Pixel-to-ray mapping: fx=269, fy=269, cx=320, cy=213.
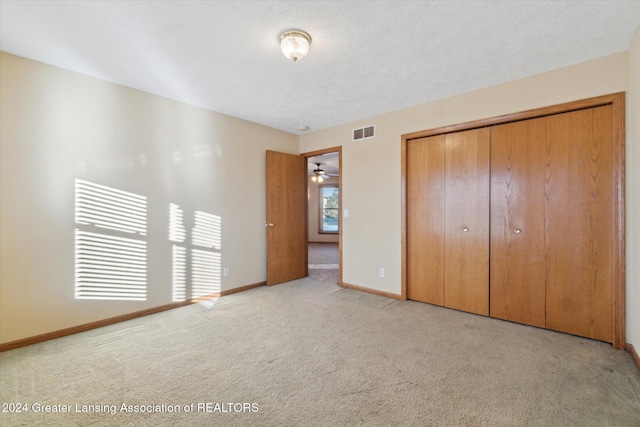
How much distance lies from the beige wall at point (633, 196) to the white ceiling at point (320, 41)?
296 millimetres

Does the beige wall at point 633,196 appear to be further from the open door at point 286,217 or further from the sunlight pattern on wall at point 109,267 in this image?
the sunlight pattern on wall at point 109,267

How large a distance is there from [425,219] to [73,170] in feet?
12.7

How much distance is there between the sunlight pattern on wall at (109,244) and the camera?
8.63 feet

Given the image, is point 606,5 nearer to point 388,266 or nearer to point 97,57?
point 388,266

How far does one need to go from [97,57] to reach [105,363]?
2561 millimetres

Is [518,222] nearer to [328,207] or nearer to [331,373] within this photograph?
[331,373]

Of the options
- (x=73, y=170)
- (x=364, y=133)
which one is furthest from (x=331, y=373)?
(x=364, y=133)

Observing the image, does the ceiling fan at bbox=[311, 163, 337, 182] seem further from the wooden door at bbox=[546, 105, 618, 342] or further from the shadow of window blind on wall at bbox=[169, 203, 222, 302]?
the wooden door at bbox=[546, 105, 618, 342]

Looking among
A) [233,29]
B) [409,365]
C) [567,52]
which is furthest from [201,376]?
A: [567,52]

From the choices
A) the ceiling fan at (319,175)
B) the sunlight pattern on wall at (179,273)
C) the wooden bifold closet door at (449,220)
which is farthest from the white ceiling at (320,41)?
the ceiling fan at (319,175)

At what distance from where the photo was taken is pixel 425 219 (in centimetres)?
345

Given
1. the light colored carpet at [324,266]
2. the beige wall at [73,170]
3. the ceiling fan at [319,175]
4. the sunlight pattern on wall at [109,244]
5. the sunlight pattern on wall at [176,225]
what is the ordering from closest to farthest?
the beige wall at [73,170], the sunlight pattern on wall at [109,244], the sunlight pattern on wall at [176,225], the light colored carpet at [324,266], the ceiling fan at [319,175]

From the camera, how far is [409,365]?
81.1 inches

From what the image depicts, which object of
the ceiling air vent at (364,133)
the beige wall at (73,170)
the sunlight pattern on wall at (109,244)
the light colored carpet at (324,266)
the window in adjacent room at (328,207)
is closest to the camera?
the beige wall at (73,170)
